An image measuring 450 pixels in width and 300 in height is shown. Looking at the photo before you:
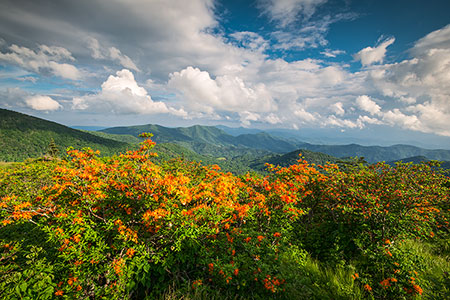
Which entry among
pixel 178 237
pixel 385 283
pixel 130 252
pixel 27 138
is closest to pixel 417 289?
pixel 385 283

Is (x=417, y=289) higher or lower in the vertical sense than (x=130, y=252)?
lower

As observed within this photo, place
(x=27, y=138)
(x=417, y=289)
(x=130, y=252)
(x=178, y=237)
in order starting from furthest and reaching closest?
(x=27, y=138) → (x=178, y=237) → (x=130, y=252) → (x=417, y=289)

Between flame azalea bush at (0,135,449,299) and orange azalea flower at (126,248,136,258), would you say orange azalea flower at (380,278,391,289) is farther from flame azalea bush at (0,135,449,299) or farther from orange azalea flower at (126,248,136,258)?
orange azalea flower at (126,248,136,258)

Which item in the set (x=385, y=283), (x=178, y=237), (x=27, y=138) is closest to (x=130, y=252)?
(x=178, y=237)

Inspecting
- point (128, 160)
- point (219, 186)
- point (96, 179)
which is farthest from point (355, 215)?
point (96, 179)

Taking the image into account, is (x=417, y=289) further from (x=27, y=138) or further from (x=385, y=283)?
(x=27, y=138)

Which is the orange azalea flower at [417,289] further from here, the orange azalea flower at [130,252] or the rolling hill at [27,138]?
the rolling hill at [27,138]

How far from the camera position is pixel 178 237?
529 centimetres

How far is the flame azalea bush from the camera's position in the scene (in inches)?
175

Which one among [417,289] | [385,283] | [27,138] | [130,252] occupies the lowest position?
[27,138]

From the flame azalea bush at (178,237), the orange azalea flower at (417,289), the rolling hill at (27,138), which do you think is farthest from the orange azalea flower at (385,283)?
the rolling hill at (27,138)

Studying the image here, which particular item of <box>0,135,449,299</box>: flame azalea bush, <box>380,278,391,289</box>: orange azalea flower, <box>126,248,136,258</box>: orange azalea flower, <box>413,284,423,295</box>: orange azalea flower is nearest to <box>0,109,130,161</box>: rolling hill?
<box>0,135,449,299</box>: flame azalea bush

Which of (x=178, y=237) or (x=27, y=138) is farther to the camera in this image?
(x=27, y=138)

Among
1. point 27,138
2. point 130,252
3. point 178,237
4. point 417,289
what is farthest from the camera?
point 27,138
